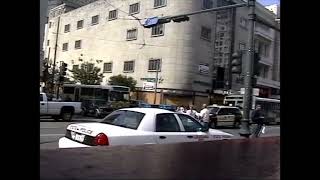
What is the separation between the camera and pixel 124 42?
4656 centimetres

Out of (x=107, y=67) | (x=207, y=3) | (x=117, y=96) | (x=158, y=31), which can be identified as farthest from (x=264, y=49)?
(x=117, y=96)

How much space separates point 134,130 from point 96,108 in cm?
2089

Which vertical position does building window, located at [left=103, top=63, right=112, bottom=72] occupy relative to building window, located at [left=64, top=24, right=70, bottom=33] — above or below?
below

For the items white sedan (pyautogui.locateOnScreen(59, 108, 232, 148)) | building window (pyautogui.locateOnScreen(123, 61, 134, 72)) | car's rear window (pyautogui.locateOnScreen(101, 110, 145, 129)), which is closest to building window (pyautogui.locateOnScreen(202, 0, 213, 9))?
building window (pyautogui.locateOnScreen(123, 61, 134, 72))

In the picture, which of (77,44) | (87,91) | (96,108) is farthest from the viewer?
(77,44)

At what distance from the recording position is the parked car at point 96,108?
27469mm

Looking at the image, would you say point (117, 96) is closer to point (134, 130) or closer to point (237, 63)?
point (237, 63)

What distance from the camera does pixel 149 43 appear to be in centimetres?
4425

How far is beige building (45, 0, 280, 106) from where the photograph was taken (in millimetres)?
41281

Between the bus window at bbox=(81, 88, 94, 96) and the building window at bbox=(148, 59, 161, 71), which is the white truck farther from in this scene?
the building window at bbox=(148, 59, 161, 71)

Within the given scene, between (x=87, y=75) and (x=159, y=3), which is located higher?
(x=159, y=3)

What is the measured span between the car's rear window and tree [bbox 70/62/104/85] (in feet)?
109

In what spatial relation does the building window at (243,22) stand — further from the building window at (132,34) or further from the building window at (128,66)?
the building window at (128,66)
